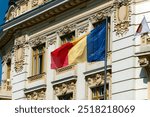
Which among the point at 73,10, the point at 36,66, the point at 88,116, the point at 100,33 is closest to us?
the point at 88,116

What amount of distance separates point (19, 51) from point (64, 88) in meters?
6.28

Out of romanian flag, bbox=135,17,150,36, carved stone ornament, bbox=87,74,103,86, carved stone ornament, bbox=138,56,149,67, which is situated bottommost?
carved stone ornament, bbox=87,74,103,86

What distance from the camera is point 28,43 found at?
35562 mm

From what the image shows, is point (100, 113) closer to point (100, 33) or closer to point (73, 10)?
point (100, 33)

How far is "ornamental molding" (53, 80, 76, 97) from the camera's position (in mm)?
30703

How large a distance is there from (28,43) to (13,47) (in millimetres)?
2287

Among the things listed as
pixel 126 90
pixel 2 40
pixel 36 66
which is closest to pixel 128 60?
pixel 126 90

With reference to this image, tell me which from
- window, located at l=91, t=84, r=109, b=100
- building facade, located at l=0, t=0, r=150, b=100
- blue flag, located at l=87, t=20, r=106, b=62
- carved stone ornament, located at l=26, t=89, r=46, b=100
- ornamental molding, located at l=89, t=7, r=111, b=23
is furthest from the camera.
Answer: carved stone ornament, located at l=26, t=89, r=46, b=100

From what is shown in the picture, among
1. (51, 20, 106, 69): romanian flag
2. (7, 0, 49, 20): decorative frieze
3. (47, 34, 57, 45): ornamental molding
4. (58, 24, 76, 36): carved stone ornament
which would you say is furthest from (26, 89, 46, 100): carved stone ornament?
(51, 20, 106, 69): romanian flag

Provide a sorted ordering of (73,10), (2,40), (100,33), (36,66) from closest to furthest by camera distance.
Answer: (100,33) → (73,10) → (36,66) → (2,40)

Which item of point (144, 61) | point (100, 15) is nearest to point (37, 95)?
point (100, 15)

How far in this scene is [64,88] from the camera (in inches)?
1233

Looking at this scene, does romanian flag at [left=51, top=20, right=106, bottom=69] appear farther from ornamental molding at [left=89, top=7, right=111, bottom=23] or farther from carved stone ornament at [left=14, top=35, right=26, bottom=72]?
carved stone ornament at [left=14, top=35, right=26, bottom=72]

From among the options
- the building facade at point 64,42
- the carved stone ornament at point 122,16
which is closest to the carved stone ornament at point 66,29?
the building facade at point 64,42
